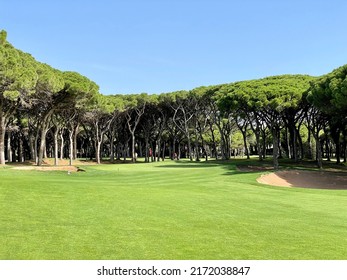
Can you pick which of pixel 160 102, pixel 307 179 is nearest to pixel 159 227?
pixel 307 179

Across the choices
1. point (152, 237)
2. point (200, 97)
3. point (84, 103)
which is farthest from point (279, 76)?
point (152, 237)

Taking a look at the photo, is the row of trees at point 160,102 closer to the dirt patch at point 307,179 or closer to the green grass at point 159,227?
the dirt patch at point 307,179

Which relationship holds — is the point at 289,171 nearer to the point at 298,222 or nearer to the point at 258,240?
the point at 298,222

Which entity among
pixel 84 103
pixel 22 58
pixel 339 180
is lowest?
pixel 339 180

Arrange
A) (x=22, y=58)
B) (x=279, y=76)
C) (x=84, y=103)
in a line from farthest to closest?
(x=279, y=76)
(x=84, y=103)
(x=22, y=58)

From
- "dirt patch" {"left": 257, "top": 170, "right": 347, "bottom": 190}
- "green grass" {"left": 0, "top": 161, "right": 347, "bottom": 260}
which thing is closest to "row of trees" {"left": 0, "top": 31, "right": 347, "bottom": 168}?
"dirt patch" {"left": 257, "top": 170, "right": 347, "bottom": 190}

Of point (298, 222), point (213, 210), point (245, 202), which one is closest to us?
point (298, 222)

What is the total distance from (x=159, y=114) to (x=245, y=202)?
57.8 m

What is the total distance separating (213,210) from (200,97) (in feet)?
168

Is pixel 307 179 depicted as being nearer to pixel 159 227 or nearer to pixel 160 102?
pixel 159 227

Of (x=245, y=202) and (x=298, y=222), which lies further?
(x=245, y=202)

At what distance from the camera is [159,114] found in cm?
7344

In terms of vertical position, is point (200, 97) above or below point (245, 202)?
above

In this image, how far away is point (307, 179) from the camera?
37344mm
